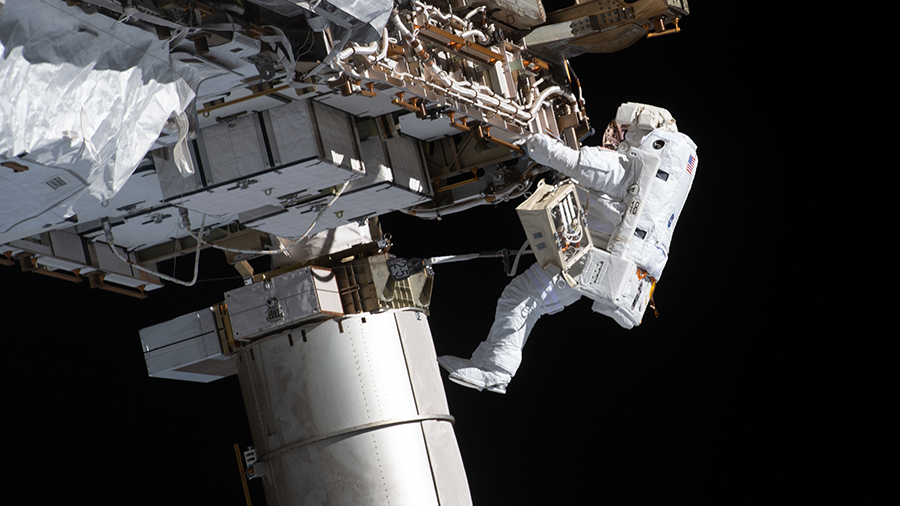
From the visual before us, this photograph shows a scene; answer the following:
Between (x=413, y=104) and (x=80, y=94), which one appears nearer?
(x=80, y=94)

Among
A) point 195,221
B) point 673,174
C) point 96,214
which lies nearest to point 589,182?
point 673,174

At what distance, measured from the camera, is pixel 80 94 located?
475 centimetres

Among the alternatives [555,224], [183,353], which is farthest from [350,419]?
[555,224]

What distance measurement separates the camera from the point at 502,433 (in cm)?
1109

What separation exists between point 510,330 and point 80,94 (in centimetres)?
393

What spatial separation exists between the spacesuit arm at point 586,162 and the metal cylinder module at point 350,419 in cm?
165

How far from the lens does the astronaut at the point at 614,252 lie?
7609mm

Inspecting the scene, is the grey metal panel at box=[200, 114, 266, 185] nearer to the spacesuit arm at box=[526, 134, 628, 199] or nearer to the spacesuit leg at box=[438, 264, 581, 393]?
the spacesuit arm at box=[526, 134, 628, 199]

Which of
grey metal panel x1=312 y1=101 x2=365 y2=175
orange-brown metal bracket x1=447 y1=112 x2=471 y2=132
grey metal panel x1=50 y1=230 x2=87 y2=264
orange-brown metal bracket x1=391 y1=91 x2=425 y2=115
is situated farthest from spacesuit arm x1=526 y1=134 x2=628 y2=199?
grey metal panel x1=50 y1=230 x2=87 y2=264

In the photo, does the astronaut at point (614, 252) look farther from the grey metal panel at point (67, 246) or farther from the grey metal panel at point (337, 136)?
the grey metal panel at point (67, 246)

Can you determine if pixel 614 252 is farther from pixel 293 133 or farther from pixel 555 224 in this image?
pixel 293 133

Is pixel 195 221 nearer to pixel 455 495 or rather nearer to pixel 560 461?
pixel 455 495

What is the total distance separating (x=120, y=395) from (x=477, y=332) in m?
3.75

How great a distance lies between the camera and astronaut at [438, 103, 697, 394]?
300 inches
